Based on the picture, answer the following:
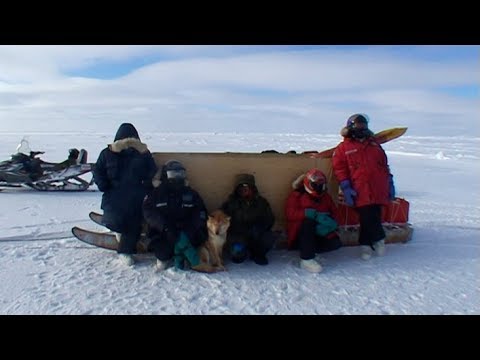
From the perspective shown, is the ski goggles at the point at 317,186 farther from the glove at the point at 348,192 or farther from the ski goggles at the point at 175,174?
the ski goggles at the point at 175,174

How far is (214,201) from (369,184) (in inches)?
69.6

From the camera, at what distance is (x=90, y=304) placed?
10.3 ft

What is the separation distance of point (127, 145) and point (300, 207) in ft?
6.44

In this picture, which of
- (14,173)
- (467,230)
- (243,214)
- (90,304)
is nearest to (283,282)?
(243,214)

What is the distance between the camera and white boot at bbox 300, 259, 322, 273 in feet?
12.5

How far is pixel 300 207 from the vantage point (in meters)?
4.07

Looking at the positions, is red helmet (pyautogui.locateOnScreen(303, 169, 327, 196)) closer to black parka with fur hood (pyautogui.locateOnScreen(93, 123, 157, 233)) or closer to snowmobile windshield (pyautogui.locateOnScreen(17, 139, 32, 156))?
black parka with fur hood (pyautogui.locateOnScreen(93, 123, 157, 233))

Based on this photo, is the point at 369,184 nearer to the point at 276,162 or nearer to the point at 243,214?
the point at 276,162

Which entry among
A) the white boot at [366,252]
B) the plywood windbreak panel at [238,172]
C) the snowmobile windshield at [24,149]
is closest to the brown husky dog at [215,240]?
the plywood windbreak panel at [238,172]

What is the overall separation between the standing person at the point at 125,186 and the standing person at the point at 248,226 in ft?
3.08

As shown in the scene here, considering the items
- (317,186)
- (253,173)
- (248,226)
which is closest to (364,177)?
(317,186)

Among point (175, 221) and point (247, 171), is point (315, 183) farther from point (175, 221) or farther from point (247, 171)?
point (175, 221)

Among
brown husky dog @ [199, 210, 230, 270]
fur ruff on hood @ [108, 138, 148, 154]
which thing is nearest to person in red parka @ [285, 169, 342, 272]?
brown husky dog @ [199, 210, 230, 270]

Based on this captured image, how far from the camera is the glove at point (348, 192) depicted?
4156 millimetres
